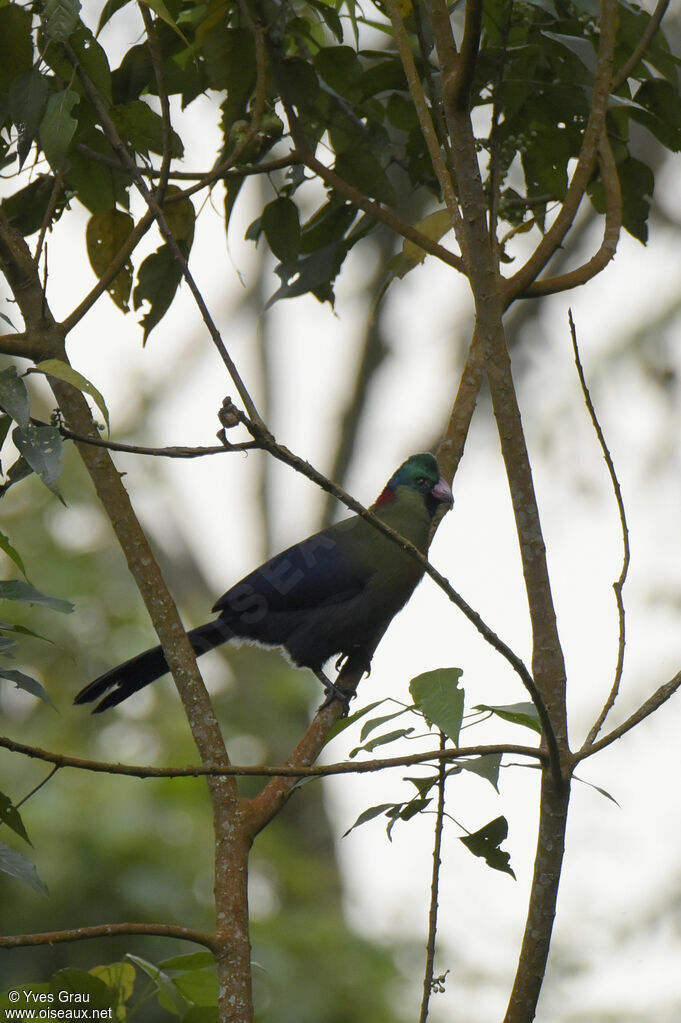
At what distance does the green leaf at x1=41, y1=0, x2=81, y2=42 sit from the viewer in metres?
1.56

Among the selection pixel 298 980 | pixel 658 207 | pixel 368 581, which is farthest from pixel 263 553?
pixel 368 581

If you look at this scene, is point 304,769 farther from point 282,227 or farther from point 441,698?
point 282,227

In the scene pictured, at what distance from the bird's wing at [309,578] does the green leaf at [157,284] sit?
1.24 m

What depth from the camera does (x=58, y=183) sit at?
6.34 feet

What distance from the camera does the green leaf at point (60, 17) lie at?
1.56m

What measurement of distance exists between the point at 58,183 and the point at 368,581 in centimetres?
158

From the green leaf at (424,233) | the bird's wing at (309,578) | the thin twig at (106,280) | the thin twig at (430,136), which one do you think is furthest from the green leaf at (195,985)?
the bird's wing at (309,578)

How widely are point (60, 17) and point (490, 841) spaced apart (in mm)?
1354

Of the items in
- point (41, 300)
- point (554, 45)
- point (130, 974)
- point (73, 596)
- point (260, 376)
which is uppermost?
point (260, 376)

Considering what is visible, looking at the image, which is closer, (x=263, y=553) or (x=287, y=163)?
(x=287, y=163)

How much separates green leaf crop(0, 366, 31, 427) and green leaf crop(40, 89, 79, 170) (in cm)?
45

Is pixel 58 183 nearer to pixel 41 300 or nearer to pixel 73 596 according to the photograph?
pixel 41 300

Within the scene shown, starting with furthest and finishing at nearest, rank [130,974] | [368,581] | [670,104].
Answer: [368,581] < [670,104] < [130,974]

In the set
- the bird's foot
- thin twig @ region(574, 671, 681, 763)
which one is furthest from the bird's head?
thin twig @ region(574, 671, 681, 763)
